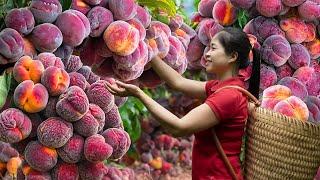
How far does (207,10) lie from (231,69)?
0.36 meters

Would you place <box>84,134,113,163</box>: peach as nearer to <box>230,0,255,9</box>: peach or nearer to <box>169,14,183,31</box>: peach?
<box>169,14,183,31</box>: peach

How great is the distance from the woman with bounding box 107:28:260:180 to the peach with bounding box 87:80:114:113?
17 cm

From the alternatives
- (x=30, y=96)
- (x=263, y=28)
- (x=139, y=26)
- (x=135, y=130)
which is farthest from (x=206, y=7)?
(x=135, y=130)

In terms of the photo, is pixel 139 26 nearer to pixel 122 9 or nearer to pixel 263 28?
pixel 122 9

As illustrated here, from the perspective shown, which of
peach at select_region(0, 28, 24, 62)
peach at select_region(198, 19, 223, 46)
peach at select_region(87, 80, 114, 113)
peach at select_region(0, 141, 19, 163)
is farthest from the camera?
peach at select_region(0, 141, 19, 163)

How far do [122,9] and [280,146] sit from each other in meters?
0.72

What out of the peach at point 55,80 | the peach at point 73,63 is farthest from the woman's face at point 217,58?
the peach at point 55,80

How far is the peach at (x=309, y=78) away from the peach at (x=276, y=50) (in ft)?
0.23

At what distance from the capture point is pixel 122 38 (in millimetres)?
1775

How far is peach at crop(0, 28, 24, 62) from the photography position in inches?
66.1

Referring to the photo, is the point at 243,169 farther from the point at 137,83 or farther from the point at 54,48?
the point at 54,48

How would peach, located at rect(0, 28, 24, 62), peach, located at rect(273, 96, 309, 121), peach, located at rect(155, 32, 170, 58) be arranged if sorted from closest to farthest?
peach, located at rect(0, 28, 24, 62) → peach, located at rect(155, 32, 170, 58) → peach, located at rect(273, 96, 309, 121)

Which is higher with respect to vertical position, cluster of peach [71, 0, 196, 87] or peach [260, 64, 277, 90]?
cluster of peach [71, 0, 196, 87]

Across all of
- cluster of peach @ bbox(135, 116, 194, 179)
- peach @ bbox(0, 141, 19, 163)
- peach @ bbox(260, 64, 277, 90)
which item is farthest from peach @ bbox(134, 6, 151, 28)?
cluster of peach @ bbox(135, 116, 194, 179)
